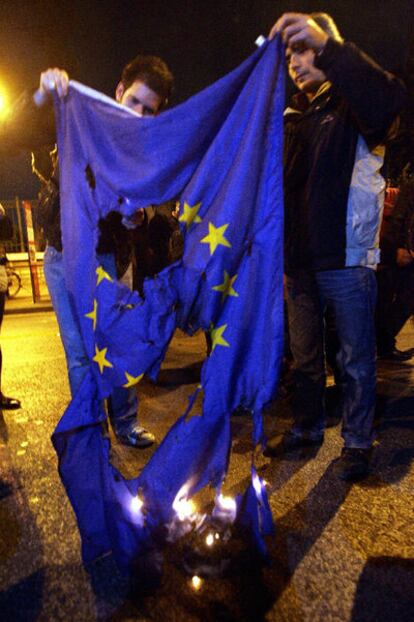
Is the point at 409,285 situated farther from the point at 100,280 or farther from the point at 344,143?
the point at 100,280

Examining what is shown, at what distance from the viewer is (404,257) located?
13.8 feet

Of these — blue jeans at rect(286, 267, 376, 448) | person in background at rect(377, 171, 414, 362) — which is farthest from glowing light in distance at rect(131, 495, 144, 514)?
person in background at rect(377, 171, 414, 362)

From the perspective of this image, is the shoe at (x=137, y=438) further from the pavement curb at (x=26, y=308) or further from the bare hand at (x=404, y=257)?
the pavement curb at (x=26, y=308)

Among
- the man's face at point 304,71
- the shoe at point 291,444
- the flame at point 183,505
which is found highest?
the man's face at point 304,71

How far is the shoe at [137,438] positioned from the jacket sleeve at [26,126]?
1.88m

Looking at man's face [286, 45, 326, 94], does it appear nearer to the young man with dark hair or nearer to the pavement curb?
the young man with dark hair

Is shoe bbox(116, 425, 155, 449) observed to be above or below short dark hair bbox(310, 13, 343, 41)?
below

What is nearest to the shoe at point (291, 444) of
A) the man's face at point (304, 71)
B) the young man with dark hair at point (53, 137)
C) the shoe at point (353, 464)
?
the shoe at point (353, 464)

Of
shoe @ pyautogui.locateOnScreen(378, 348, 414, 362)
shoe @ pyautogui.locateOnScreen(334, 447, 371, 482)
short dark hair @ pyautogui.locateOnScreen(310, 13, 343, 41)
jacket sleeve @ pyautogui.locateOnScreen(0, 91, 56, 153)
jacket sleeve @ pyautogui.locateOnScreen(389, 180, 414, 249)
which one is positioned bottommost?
shoe @ pyautogui.locateOnScreen(378, 348, 414, 362)

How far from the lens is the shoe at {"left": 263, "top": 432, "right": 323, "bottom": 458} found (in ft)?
8.91

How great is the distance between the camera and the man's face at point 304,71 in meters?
2.37

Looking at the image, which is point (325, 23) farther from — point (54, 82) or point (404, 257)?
point (404, 257)

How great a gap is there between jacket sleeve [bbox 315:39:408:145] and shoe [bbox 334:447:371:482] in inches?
69.1

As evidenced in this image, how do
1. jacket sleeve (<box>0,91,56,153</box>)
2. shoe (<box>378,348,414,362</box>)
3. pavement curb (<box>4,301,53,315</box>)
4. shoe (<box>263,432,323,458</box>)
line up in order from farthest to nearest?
pavement curb (<box>4,301,53,315</box>) → shoe (<box>378,348,414,362</box>) → shoe (<box>263,432,323,458</box>) → jacket sleeve (<box>0,91,56,153</box>)
